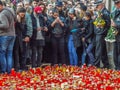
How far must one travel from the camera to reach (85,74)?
1105 cm

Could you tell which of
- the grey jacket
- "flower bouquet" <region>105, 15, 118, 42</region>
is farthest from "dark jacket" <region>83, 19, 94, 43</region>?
the grey jacket

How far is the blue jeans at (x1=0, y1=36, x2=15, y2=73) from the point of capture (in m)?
12.7

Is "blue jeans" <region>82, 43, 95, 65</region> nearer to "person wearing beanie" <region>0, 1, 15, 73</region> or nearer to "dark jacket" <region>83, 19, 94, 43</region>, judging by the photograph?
"dark jacket" <region>83, 19, 94, 43</region>

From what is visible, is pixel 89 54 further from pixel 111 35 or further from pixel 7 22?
pixel 7 22

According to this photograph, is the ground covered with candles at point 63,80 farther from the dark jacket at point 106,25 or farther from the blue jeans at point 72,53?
the dark jacket at point 106,25

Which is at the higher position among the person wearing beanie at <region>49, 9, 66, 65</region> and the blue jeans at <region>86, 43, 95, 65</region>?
the person wearing beanie at <region>49, 9, 66, 65</region>

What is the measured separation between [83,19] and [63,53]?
52.4 inches

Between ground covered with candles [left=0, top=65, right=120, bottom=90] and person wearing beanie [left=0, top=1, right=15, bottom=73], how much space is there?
4.79 feet

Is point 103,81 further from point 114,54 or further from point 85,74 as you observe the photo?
point 114,54

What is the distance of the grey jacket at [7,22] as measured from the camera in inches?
496

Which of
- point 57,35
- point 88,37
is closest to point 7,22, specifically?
point 57,35

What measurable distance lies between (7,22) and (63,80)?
3.52 meters

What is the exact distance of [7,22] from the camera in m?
12.6

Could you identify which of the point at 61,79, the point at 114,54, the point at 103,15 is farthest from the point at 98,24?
the point at 61,79
